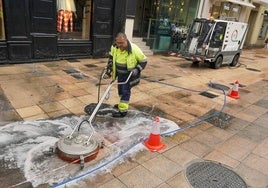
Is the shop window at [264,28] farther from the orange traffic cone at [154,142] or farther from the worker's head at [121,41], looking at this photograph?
the orange traffic cone at [154,142]

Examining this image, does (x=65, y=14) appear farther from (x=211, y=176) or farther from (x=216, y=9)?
(x=216, y=9)

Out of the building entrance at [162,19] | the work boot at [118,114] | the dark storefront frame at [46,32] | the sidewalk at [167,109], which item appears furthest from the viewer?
the building entrance at [162,19]

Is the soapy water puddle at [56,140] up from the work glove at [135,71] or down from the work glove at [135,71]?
down

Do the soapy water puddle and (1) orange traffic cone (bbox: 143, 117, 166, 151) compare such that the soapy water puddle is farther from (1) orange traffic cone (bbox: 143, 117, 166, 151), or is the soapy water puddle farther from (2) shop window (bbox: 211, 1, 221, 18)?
(2) shop window (bbox: 211, 1, 221, 18)

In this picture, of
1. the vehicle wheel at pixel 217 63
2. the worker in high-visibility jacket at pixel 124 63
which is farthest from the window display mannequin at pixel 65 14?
Answer: the vehicle wheel at pixel 217 63

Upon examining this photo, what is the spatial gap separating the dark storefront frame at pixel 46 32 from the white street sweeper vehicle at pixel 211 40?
3246 mm

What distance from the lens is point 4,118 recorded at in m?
5.02

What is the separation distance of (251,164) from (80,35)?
8327 mm

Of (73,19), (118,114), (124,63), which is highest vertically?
(73,19)

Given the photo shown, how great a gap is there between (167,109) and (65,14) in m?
6.00

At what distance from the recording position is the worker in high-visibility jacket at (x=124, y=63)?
16.0ft

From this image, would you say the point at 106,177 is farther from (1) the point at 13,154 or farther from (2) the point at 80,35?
(2) the point at 80,35

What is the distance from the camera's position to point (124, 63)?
5.12 metres

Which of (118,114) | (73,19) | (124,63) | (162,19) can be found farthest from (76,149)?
(162,19)
